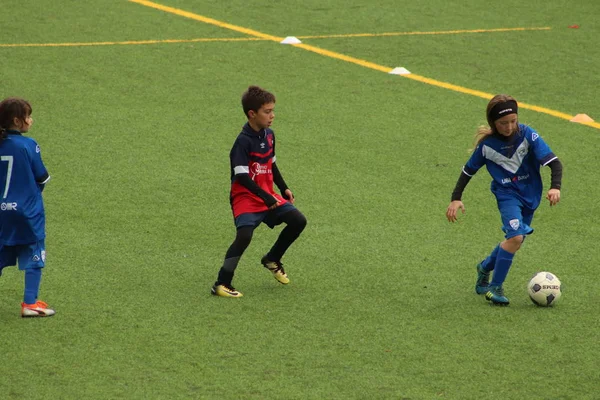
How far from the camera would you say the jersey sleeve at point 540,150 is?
23.4ft

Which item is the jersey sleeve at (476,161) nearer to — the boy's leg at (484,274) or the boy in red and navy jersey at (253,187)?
the boy's leg at (484,274)

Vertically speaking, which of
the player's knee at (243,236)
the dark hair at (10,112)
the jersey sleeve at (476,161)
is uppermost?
the jersey sleeve at (476,161)

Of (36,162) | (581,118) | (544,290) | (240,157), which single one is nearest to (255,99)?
(240,157)

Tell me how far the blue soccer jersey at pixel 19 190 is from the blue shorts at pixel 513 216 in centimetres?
304

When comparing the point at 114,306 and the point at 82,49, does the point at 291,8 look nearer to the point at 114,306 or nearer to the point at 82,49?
the point at 82,49

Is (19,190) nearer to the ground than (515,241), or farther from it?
nearer to the ground

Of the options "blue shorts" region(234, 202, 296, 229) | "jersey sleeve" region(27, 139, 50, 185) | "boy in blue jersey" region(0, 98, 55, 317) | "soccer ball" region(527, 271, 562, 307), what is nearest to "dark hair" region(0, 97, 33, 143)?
"boy in blue jersey" region(0, 98, 55, 317)

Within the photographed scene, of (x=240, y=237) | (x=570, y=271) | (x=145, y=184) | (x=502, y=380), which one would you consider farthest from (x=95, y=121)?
(x=502, y=380)

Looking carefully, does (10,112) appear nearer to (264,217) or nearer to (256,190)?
(256,190)

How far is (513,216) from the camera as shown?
7125 millimetres

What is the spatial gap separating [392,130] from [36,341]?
6034 millimetres

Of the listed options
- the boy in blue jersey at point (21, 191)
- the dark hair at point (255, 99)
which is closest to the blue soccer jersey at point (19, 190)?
the boy in blue jersey at point (21, 191)

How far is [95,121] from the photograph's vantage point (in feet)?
38.6

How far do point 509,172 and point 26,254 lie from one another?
127 inches
